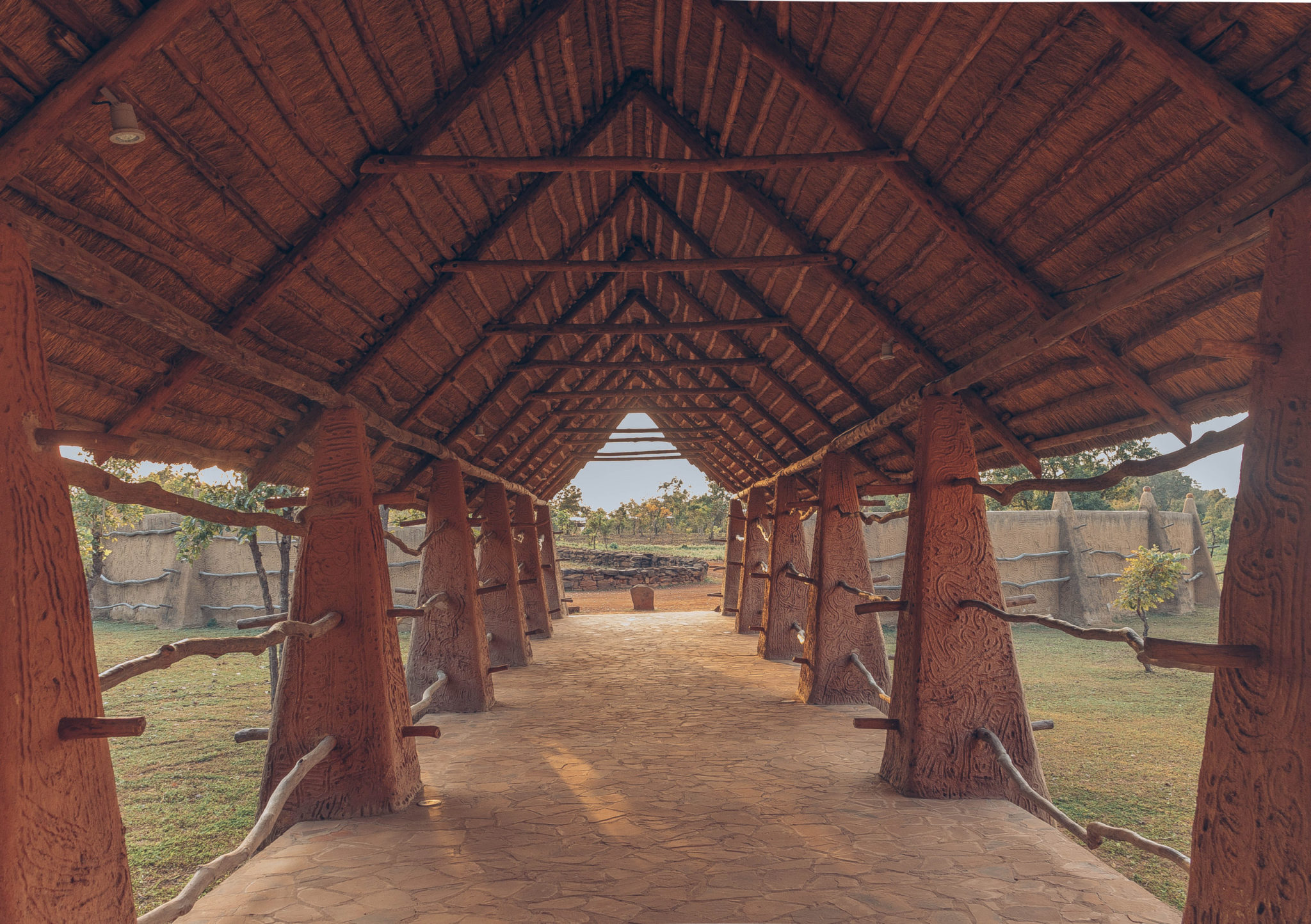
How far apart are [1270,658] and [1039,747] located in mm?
8505

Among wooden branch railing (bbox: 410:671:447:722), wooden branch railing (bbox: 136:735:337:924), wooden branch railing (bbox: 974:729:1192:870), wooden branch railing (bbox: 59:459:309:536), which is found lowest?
wooden branch railing (bbox: 974:729:1192:870)

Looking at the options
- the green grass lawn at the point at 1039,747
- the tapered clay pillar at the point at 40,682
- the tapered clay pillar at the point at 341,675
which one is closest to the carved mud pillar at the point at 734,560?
the green grass lawn at the point at 1039,747

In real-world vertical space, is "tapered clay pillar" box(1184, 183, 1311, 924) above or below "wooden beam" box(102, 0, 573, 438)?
below

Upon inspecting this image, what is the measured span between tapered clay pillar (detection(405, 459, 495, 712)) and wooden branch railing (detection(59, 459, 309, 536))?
453cm

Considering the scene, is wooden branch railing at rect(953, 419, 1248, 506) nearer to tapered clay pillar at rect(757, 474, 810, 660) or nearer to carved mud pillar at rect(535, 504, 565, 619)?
tapered clay pillar at rect(757, 474, 810, 660)

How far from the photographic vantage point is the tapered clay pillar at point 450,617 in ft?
27.8

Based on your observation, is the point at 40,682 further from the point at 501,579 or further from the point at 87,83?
the point at 501,579

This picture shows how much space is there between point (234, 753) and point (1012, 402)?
30.0ft

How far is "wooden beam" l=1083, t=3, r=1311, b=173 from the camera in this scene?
2.66m

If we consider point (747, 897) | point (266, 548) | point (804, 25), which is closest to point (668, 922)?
point (747, 897)

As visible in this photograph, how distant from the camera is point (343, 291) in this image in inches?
205

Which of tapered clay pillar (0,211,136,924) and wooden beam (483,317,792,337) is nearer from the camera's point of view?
tapered clay pillar (0,211,136,924)

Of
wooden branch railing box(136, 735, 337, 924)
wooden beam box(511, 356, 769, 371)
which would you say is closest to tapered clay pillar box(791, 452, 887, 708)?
wooden beam box(511, 356, 769, 371)

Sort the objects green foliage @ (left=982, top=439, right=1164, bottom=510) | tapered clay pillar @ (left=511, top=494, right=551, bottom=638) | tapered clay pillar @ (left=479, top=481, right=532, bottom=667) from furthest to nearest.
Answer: green foliage @ (left=982, top=439, right=1164, bottom=510)
tapered clay pillar @ (left=511, top=494, right=551, bottom=638)
tapered clay pillar @ (left=479, top=481, right=532, bottom=667)
